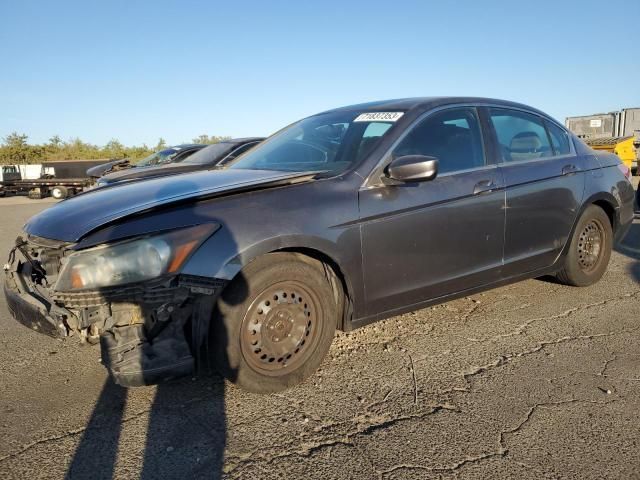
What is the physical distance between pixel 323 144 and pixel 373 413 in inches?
77.0

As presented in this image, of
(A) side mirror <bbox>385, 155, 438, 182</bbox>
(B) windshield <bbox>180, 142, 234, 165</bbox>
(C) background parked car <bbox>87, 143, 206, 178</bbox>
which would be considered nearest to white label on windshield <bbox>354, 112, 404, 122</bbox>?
(A) side mirror <bbox>385, 155, 438, 182</bbox>

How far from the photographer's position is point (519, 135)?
4133 mm

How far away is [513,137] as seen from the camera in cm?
406

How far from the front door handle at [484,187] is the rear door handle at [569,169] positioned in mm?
974

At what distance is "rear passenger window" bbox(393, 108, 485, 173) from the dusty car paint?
0.07m

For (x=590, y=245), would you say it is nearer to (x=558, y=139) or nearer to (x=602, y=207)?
(x=602, y=207)

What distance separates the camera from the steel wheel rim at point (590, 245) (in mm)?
4500

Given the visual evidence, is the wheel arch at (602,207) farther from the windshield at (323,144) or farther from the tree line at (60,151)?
the tree line at (60,151)

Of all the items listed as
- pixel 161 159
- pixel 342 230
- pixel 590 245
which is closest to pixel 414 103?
pixel 342 230

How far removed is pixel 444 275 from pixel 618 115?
75.5 ft

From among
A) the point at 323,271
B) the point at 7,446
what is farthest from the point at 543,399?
the point at 7,446

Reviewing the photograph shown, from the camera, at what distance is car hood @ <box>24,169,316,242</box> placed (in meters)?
2.58

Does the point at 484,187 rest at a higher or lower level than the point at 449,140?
lower

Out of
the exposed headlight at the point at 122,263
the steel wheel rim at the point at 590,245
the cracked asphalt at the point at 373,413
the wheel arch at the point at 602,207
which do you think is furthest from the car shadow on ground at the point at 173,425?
the steel wheel rim at the point at 590,245
